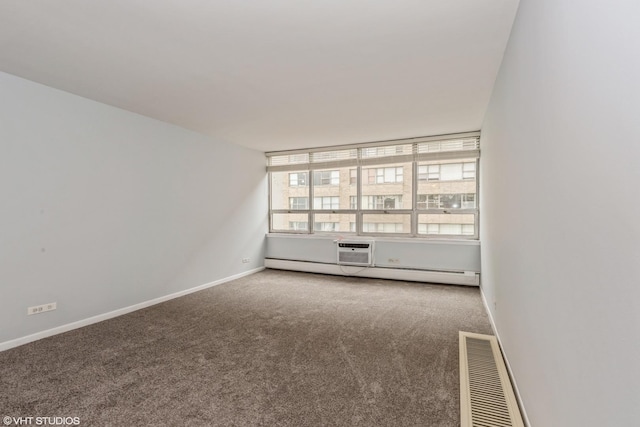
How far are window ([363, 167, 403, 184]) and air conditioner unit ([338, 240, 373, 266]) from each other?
46.9 inches

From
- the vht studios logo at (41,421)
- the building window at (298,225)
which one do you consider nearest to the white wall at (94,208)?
the vht studios logo at (41,421)

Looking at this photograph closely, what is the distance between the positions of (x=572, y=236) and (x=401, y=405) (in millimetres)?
1462

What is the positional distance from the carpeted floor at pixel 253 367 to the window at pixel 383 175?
2367mm

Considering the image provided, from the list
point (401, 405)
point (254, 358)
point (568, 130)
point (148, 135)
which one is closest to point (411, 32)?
point (568, 130)

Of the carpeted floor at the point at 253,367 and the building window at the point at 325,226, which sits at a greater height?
the building window at the point at 325,226

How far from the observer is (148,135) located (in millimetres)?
3891

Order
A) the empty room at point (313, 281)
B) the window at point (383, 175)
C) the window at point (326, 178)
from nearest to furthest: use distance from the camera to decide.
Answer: the empty room at point (313, 281) → the window at point (383, 175) → the window at point (326, 178)

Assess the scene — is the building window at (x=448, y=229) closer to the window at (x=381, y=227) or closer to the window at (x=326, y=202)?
the window at (x=381, y=227)

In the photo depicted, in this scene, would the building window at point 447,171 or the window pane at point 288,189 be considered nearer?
the building window at point 447,171

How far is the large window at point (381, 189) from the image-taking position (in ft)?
16.2

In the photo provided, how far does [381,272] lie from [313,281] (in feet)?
4.05

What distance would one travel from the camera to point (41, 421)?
5.79 ft

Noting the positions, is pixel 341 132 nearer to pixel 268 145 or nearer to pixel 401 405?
pixel 268 145

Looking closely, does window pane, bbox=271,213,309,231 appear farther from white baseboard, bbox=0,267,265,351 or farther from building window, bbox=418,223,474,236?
building window, bbox=418,223,474,236
